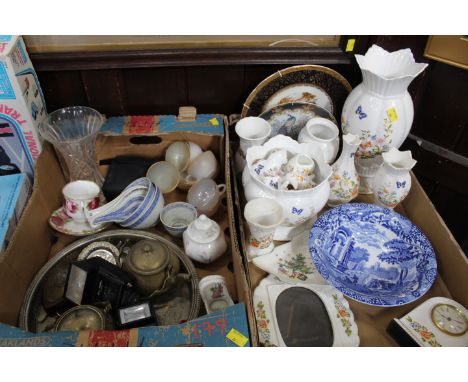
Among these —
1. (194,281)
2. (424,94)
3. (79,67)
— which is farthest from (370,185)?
(79,67)

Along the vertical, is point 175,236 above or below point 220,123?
below

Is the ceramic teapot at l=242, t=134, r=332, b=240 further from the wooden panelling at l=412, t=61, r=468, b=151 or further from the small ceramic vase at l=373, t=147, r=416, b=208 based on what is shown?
the wooden panelling at l=412, t=61, r=468, b=151

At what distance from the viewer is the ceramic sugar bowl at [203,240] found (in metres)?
0.91

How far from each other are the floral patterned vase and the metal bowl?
0.57 m

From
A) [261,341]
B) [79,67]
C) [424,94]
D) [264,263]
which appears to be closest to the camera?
[261,341]

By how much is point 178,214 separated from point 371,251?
51 centimetres

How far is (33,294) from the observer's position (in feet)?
2.83

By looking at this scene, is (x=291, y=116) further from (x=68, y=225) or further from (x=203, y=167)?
(x=68, y=225)

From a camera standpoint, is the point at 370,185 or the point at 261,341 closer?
the point at 261,341

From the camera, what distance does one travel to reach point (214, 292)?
2.91 ft

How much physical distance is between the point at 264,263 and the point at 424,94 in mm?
750

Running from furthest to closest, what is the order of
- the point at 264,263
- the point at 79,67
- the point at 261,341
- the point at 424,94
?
the point at 424,94, the point at 79,67, the point at 264,263, the point at 261,341

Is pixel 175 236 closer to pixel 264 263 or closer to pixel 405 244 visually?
pixel 264 263

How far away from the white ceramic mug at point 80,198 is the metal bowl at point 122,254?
7 centimetres
